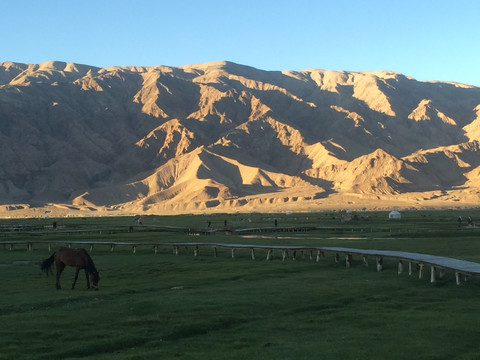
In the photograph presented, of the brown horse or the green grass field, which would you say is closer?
the green grass field

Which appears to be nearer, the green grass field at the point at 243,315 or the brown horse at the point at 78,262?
the green grass field at the point at 243,315

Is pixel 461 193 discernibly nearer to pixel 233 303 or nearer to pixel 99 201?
pixel 99 201

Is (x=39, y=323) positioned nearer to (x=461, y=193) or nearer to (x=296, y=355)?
(x=296, y=355)

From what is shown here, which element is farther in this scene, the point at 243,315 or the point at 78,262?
the point at 78,262

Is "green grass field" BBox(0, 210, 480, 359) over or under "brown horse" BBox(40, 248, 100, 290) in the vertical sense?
under

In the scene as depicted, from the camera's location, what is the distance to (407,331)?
16250 millimetres

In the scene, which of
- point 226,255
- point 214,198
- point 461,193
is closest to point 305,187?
point 214,198

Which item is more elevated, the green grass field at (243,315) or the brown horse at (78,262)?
the brown horse at (78,262)

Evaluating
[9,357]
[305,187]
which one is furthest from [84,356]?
[305,187]

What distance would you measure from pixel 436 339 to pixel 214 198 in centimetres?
17212

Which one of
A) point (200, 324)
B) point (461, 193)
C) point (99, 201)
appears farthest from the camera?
point (99, 201)

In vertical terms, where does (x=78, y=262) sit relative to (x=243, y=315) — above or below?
above

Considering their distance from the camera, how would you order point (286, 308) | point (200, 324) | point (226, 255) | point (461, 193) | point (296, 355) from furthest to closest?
1. point (461, 193)
2. point (226, 255)
3. point (286, 308)
4. point (200, 324)
5. point (296, 355)

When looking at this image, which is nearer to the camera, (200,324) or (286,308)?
(200,324)
